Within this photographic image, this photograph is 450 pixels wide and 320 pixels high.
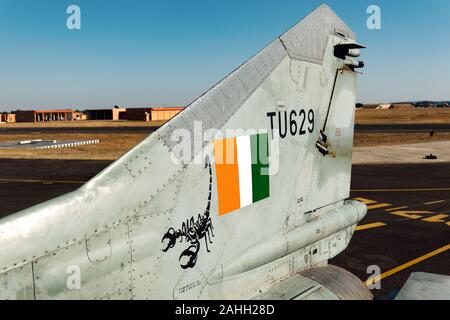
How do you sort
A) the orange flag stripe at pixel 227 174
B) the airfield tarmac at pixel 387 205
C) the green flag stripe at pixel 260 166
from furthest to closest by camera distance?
the airfield tarmac at pixel 387 205 → the green flag stripe at pixel 260 166 → the orange flag stripe at pixel 227 174

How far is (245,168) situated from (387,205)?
601 inches

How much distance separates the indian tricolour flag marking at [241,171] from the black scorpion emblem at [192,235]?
181 millimetres

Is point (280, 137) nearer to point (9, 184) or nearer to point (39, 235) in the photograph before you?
point (39, 235)

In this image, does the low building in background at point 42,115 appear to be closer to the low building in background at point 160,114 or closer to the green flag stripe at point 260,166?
the low building in background at point 160,114

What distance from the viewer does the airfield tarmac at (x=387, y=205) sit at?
35.2 ft

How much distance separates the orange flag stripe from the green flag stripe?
0.30m

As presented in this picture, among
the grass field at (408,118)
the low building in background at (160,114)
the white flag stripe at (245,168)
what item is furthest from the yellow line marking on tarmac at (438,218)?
the low building in background at (160,114)

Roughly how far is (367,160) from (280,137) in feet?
93.6

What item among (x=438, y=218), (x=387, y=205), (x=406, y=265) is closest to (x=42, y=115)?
(x=387, y=205)

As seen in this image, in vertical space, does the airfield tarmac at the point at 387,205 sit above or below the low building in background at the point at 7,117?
below

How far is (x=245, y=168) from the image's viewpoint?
12.9 ft

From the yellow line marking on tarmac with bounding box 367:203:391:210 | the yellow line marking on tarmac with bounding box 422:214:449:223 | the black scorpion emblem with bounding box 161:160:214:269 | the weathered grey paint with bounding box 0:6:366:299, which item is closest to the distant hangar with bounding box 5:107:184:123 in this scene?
the yellow line marking on tarmac with bounding box 367:203:391:210

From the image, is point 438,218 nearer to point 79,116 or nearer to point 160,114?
point 160,114

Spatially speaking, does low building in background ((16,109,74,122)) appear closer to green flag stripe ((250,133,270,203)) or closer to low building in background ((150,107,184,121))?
low building in background ((150,107,184,121))
